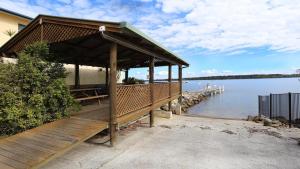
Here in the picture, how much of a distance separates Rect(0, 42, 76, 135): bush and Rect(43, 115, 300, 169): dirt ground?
1472 mm

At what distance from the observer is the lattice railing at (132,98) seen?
686 cm

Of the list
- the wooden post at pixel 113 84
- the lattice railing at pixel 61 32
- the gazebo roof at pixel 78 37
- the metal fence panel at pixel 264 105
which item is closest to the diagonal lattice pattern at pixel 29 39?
→ the gazebo roof at pixel 78 37

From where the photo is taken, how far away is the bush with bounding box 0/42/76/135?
19.7 ft

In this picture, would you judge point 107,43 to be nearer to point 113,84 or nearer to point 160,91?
point 113,84

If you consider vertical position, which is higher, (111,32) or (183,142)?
(111,32)

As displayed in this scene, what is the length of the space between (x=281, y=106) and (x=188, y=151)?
11.0 m

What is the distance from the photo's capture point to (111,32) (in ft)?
19.9

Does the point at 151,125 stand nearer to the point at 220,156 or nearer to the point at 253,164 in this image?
the point at 220,156

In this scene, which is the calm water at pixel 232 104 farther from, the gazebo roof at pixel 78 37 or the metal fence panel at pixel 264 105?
the gazebo roof at pixel 78 37

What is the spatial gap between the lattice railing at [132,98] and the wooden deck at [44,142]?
836 mm

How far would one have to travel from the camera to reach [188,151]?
6.58m

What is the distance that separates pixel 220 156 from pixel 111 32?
15.3 ft

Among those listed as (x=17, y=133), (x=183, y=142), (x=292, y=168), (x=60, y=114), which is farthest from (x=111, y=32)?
(x=292, y=168)

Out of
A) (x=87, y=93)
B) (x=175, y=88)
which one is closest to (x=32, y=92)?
(x=87, y=93)
